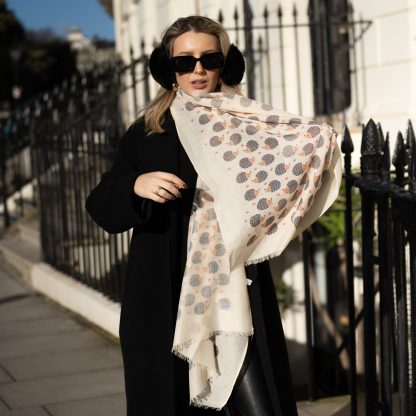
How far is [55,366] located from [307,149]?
354cm

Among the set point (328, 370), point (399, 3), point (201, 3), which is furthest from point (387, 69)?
point (201, 3)

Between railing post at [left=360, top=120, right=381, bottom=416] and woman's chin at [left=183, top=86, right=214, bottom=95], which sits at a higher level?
woman's chin at [left=183, top=86, right=214, bottom=95]

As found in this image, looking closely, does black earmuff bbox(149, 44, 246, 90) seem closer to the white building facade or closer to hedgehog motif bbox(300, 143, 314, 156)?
hedgehog motif bbox(300, 143, 314, 156)

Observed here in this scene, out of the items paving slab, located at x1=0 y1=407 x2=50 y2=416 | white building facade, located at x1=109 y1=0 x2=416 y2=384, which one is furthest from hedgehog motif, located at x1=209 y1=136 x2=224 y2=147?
white building facade, located at x1=109 y1=0 x2=416 y2=384

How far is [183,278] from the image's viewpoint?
3096 millimetres

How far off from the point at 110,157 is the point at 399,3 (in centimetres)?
299

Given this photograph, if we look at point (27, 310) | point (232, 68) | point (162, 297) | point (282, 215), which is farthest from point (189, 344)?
point (27, 310)

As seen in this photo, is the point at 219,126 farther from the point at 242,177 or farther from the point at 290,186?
the point at 290,186

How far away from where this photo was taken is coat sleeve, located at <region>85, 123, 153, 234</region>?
3084mm

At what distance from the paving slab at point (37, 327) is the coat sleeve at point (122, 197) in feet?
13.3

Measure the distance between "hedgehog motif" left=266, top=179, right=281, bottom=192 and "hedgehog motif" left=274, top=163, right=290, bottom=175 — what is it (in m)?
0.03

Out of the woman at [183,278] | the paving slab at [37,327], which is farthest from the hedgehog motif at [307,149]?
the paving slab at [37,327]

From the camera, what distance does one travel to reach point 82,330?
709 centimetres

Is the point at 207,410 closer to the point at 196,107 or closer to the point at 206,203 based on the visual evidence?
the point at 206,203
